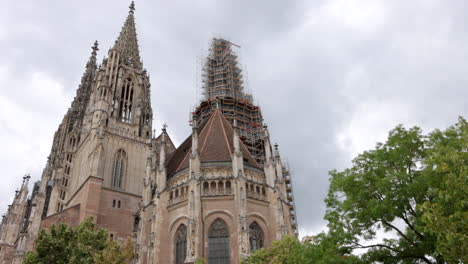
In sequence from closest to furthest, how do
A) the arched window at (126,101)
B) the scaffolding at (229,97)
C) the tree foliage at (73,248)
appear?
the tree foliage at (73,248) < the scaffolding at (229,97) < the arched window at (126,101)

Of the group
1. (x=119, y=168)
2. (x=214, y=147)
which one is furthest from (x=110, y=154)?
(x=214, y=147)

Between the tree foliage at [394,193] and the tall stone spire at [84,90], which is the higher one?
the tall stone spire at [84,90]

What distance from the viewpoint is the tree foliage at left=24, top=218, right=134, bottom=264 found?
61.1 ft

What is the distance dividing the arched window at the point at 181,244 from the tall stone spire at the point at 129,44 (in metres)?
26.8

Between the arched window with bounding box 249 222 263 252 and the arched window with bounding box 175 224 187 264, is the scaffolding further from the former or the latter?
the arched window with bounding box 175 224 187 264

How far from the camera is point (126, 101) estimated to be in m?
43.4

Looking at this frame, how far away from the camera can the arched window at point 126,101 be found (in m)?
42.2

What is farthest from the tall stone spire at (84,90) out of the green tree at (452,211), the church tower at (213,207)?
the green tree at (452,211)

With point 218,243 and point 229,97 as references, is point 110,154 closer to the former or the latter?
point 229,97

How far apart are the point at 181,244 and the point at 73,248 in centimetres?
803

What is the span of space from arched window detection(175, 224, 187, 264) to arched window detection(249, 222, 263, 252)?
4395 millimetres

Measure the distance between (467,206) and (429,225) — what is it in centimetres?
115

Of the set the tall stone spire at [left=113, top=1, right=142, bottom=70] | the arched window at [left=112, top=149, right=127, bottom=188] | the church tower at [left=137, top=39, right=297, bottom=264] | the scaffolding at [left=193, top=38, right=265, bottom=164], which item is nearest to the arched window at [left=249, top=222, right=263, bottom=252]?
the church tower at [left=137, top=39, right=297, bottom=264]

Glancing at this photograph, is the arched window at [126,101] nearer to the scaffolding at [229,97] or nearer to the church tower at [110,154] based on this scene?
the church tower at [110,154]
